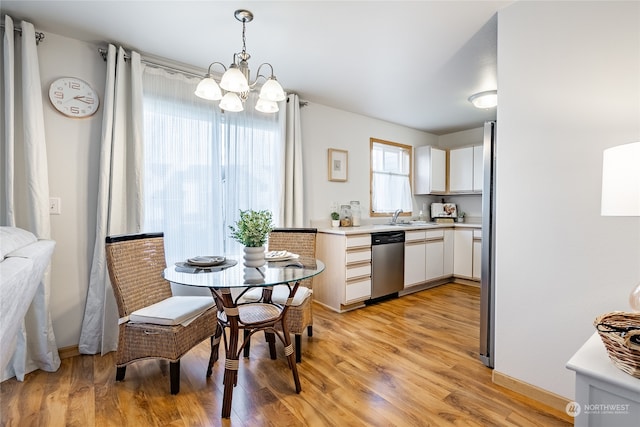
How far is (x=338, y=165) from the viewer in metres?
3.93

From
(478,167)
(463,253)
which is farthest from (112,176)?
(478,167)

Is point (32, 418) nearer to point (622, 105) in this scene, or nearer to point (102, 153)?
point (102, 153)

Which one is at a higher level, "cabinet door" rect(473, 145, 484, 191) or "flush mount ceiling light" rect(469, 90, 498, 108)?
"flush mount ceiling light" rect(469, 90, 498, 108)

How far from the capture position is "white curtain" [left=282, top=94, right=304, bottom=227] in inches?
131

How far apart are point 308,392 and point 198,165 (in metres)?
2.11

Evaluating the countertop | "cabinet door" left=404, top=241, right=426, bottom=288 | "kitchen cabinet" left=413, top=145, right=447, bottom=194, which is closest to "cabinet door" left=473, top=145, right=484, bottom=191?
"kitchen cabinet" left=413, top=145, right=447, bottom=194

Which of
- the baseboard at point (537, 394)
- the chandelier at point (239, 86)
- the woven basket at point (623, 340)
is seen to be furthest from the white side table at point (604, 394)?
the chandelier at point (239, 86)

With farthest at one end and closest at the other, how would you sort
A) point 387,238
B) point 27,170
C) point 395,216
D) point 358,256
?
point 395,216 → point 387,238 → point 358,256 → point 27,170

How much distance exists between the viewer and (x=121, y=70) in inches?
92.0

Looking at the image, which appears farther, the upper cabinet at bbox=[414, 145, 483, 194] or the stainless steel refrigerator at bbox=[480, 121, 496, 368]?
the upper cabinet at bbox=[414, 145, 483, 194]

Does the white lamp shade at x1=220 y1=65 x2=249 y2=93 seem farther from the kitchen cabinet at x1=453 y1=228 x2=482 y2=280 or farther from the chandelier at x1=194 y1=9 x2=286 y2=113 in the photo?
the kitchen cabinet at x1=453 y1=228 x2=482 y2=280

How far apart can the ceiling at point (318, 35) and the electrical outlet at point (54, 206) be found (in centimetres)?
121

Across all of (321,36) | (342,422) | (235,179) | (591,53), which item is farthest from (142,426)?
(591,53)

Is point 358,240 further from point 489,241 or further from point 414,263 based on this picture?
point 489,241
